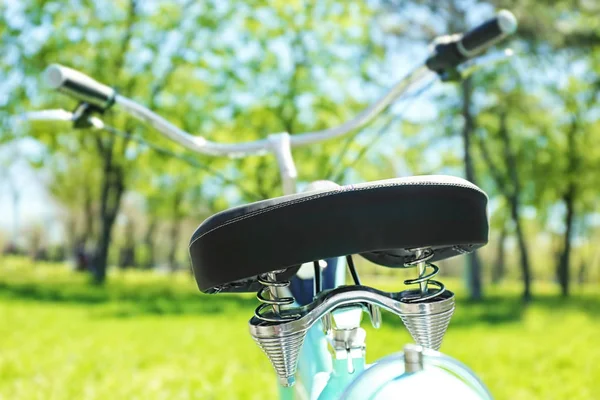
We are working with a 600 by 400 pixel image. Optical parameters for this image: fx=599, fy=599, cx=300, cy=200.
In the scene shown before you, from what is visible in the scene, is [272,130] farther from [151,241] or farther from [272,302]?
[272,302]

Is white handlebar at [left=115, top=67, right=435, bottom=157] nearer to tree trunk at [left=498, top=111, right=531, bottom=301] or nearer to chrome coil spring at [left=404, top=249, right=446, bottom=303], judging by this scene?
chrome coil spring at [left=404, top=249, right=446, bottom=303]

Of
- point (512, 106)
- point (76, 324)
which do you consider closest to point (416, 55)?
point (512, 106)

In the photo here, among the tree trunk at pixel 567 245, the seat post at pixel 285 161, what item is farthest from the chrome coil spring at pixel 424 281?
the tree trunk at pixel 567 245

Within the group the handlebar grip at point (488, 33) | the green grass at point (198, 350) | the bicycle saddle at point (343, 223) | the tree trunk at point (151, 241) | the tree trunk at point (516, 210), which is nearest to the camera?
the bicycle saddle at point (343, 223)

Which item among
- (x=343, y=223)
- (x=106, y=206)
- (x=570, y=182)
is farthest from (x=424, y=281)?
(x=570, y=182)

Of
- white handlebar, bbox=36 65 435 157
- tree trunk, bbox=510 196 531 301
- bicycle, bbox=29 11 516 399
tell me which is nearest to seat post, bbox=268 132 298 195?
white handlebar, bbox=36 65 435 157

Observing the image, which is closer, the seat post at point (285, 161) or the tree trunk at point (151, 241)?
the seat post at point (285, 161)

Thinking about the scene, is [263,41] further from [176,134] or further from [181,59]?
[176,134]

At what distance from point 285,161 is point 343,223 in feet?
2.44

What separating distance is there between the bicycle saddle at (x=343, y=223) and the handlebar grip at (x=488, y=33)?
3.19 ft

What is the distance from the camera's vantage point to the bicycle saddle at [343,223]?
0.81 metres

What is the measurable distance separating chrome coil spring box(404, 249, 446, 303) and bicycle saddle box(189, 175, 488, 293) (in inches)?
5.2

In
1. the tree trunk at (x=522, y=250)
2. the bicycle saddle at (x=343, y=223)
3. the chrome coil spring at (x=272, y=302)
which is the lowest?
the tree trunk at (x=522, y=250)

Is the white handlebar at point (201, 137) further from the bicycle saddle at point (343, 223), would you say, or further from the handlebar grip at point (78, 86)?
the bicycle saddle at point (343, 223)
